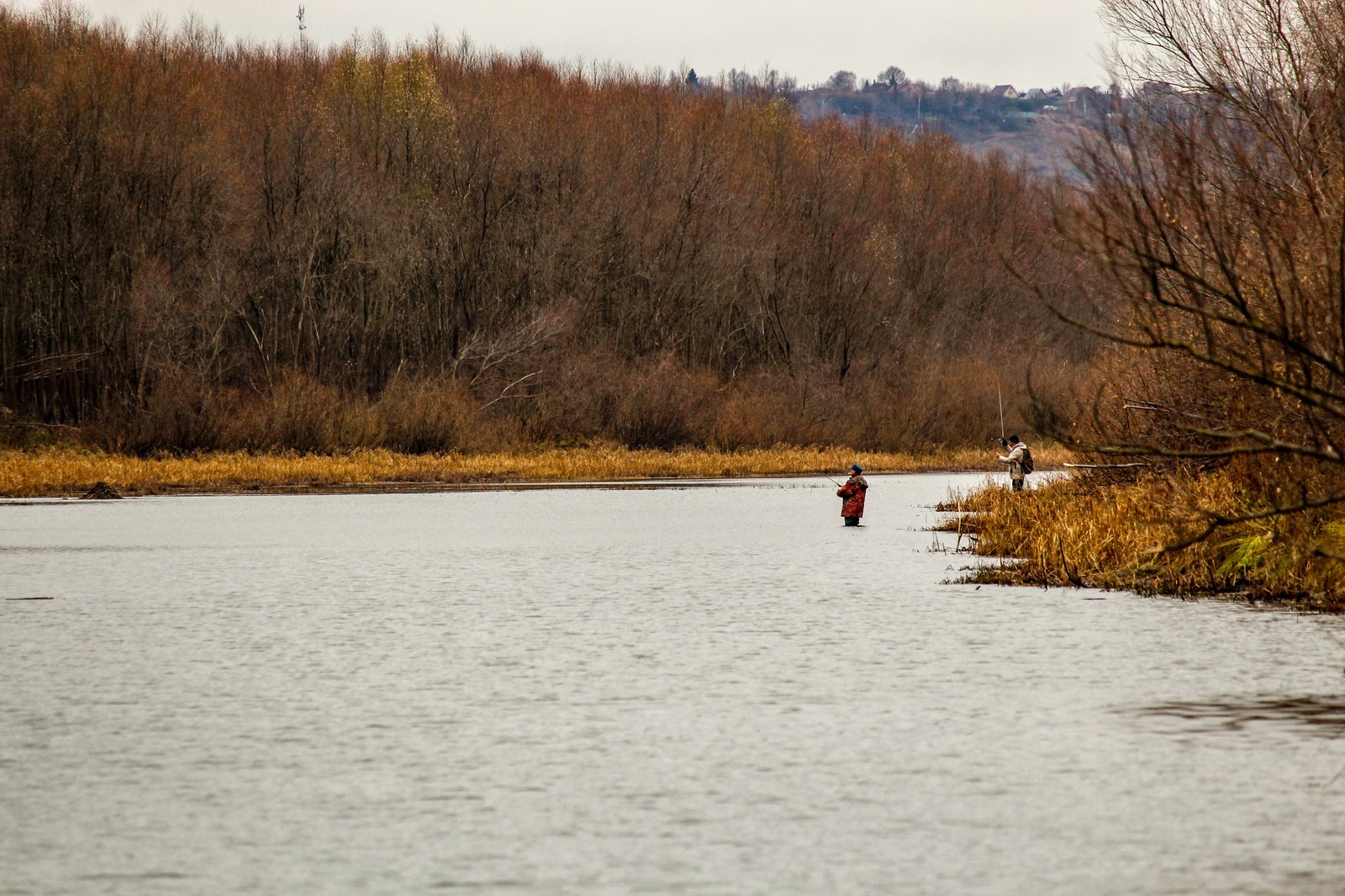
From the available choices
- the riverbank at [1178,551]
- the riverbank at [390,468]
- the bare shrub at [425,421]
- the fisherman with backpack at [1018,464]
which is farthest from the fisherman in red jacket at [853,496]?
the bare shrub at [425,421]

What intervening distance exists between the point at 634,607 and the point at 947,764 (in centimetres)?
786

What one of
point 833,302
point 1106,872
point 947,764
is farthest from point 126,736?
point 833,302

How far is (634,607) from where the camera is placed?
1636 cm

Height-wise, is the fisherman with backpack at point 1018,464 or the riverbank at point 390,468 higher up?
the fisherman with backpack at point 1018,464

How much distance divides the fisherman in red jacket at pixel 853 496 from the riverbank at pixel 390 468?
18.8 m

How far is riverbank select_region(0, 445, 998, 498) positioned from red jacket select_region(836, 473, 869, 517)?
1890 cm

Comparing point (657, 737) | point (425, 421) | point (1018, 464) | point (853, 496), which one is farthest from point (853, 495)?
point (425, 421)

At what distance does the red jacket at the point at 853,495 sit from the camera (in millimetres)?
28500

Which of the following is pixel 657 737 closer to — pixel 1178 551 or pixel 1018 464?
pixel 1178 551

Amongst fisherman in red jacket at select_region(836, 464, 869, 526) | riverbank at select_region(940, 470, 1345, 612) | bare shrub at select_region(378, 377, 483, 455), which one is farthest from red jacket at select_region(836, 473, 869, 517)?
bare shrub at select_region(378, 377, 483, 455)

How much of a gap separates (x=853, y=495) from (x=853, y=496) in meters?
0.02

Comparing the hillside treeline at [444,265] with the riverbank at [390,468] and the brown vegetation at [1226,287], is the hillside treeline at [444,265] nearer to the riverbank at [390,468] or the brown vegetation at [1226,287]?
the riverbank at [390,468]

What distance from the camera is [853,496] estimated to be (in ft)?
94.0

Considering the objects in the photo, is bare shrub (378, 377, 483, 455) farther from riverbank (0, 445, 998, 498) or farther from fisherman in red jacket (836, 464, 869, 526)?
fisherman in red jacket (836, 464, 869, 526)
